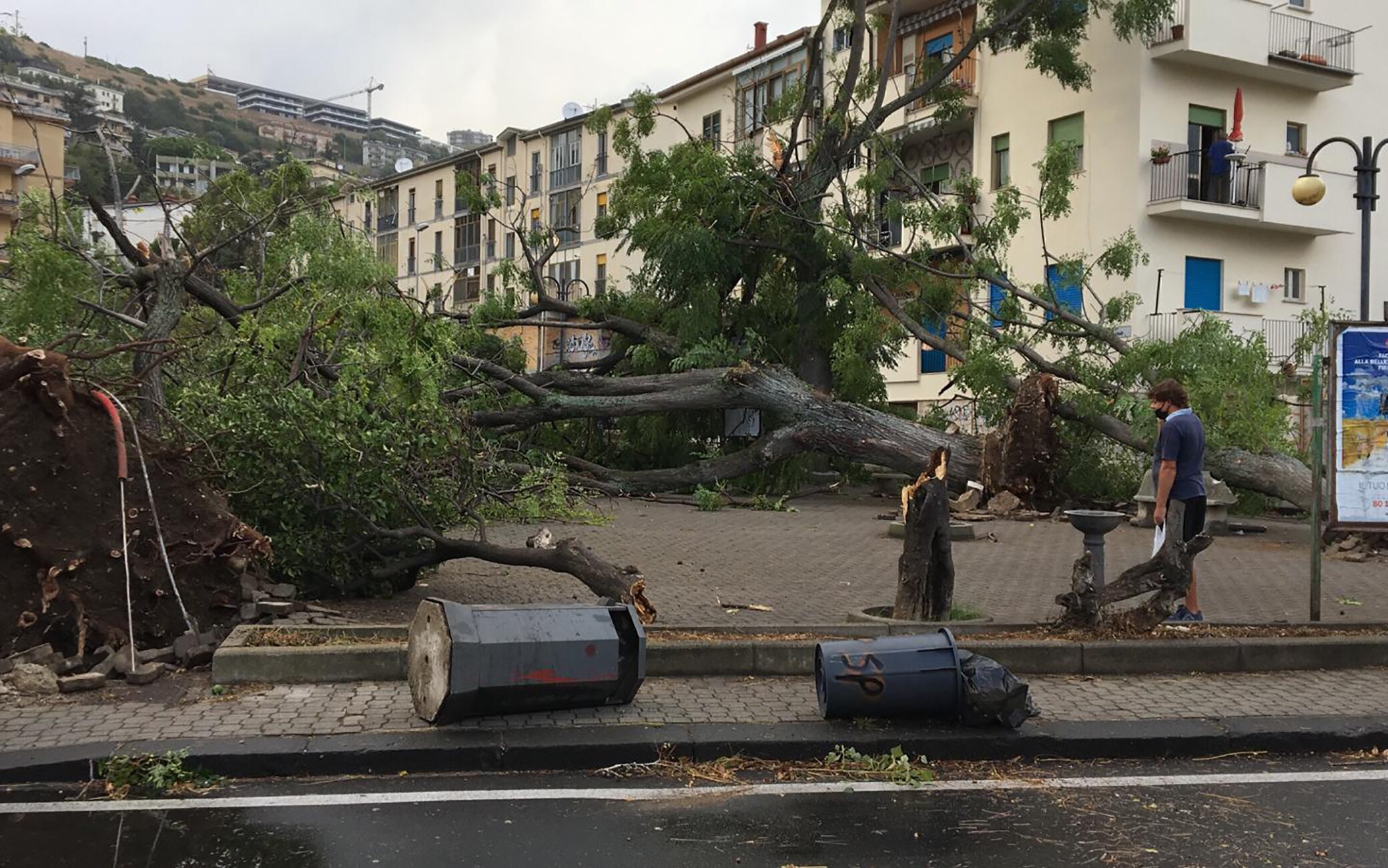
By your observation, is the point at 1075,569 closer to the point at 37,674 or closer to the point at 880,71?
the point at 37,674

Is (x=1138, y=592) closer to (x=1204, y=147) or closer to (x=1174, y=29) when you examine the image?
(x=1174, y=29)

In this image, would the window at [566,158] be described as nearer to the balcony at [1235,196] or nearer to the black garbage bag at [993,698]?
the balcony at [1235,196]

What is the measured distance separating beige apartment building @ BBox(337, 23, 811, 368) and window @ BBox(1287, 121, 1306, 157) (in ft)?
43.0

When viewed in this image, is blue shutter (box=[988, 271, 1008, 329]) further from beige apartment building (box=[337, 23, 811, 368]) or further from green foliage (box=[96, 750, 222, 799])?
green foliage (box=[96, 750, 222, 799])

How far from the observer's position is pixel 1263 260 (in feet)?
86.2

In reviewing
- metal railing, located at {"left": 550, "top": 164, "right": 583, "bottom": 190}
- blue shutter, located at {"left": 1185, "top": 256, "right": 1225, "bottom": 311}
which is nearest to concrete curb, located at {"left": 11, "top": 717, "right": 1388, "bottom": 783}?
blue shutter, located at {"left": 1185, "top": 256, "right": 1225, "bottom": 311}

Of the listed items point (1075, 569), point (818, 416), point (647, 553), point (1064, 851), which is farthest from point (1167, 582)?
point (818, 416)

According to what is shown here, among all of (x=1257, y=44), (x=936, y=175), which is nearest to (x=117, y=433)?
(x=1257, y=44)

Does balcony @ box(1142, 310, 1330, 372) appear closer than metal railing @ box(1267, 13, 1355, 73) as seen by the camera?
Yes

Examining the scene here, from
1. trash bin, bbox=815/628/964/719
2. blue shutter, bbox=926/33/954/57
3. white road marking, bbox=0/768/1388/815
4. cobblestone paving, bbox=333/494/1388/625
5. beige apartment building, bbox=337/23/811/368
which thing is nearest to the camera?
white road marking, bbox=0/768/1388/815

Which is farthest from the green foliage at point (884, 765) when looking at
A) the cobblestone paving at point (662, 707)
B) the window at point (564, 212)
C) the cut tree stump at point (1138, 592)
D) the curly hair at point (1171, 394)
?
the window at point (564, 212)

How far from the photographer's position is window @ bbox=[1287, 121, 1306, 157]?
2627cm

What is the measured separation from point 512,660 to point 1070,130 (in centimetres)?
2427

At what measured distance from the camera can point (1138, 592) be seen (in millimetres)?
6887
